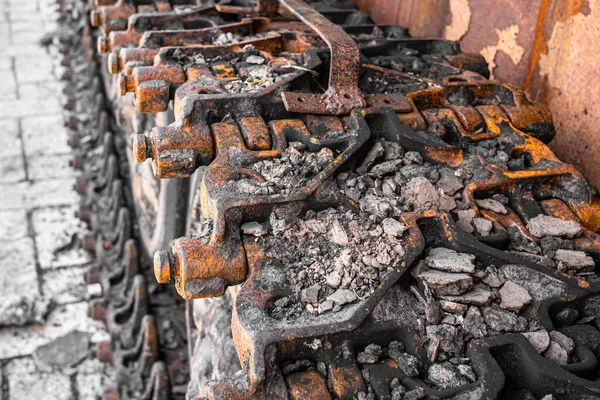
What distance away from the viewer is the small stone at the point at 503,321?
5.77 feet

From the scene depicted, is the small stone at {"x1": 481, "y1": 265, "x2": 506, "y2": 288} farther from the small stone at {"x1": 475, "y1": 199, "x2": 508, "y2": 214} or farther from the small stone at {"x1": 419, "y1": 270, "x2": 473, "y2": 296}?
the small stone at {"x1": 475, "y1": 199, "x2": 508, "y2": 214}

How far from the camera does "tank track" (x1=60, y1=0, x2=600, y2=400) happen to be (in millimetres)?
1668

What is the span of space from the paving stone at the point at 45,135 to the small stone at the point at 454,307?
495 cm

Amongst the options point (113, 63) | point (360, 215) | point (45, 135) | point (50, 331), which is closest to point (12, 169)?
point (45, 135)

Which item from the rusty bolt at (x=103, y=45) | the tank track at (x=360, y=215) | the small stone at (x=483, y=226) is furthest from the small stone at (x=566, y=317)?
the rusty bolt at (x=103, y=45)

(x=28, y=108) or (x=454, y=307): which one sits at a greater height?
(x=454, y=307)

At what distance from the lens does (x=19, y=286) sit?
4.48m

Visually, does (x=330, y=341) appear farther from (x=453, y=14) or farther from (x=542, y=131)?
(x=453, y=14)

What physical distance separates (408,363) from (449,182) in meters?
0.75

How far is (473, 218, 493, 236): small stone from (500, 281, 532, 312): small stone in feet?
0.69

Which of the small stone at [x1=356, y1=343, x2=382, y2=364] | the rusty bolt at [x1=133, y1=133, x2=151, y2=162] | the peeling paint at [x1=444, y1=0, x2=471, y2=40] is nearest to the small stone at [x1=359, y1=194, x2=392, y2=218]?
the small stone at [x1=356, y1=343, x2=382, y2=364]

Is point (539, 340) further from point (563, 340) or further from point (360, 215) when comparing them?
point (360, 215)

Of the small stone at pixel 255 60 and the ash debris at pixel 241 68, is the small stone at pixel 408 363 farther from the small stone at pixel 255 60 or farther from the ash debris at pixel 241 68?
the small stone at pixel 255 60

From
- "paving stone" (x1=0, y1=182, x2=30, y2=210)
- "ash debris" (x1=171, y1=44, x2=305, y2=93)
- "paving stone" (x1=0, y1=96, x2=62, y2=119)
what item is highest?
"ash debris" (x1=171, y1=44, x2=305, y2=93)
